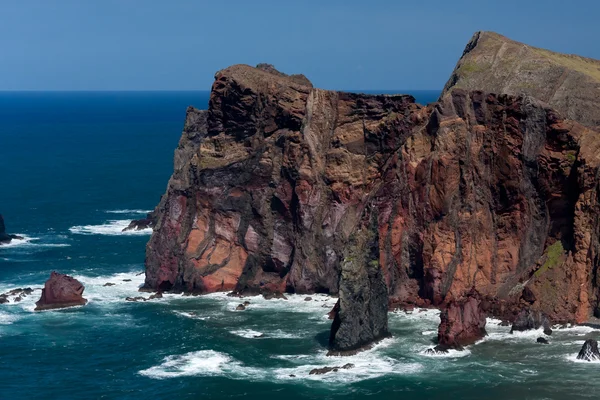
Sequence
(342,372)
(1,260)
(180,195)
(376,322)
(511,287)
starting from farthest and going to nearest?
(1,260) < (180,195) < (511,287) < (376,322) < (342,372)

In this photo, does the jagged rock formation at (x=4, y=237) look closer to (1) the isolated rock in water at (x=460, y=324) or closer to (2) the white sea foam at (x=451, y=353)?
(2) the white sea foam at (x=451, y=353)

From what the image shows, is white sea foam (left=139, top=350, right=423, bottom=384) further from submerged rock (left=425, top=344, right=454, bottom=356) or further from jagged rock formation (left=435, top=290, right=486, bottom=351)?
jagged rock formation (left=435, top=290, right=486, bottom=351)

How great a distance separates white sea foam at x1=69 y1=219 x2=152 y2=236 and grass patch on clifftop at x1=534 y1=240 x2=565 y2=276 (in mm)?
74763

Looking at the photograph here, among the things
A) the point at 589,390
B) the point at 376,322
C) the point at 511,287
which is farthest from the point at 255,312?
the point at 589,390

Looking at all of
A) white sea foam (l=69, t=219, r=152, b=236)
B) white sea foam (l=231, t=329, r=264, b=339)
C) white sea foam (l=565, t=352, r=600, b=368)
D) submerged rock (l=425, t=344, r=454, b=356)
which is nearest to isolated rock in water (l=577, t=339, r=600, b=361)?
white sea foam (l=565, t=352, r=600, b=368)

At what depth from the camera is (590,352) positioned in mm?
104250

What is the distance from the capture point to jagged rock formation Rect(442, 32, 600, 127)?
435ft

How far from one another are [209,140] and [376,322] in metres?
41.8

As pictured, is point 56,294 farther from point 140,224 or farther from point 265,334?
point 140,224

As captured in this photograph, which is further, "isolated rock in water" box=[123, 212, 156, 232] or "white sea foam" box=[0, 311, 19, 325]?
"isolated rock in water" box=[123, 212, 156, 232]

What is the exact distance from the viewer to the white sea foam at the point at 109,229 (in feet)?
584

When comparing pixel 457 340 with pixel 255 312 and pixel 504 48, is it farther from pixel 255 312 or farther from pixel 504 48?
pixel 504 48

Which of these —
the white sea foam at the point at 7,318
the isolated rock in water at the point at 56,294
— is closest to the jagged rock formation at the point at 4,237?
the isolated rock in water at the point at 56,294

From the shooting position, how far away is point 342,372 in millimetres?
104000
